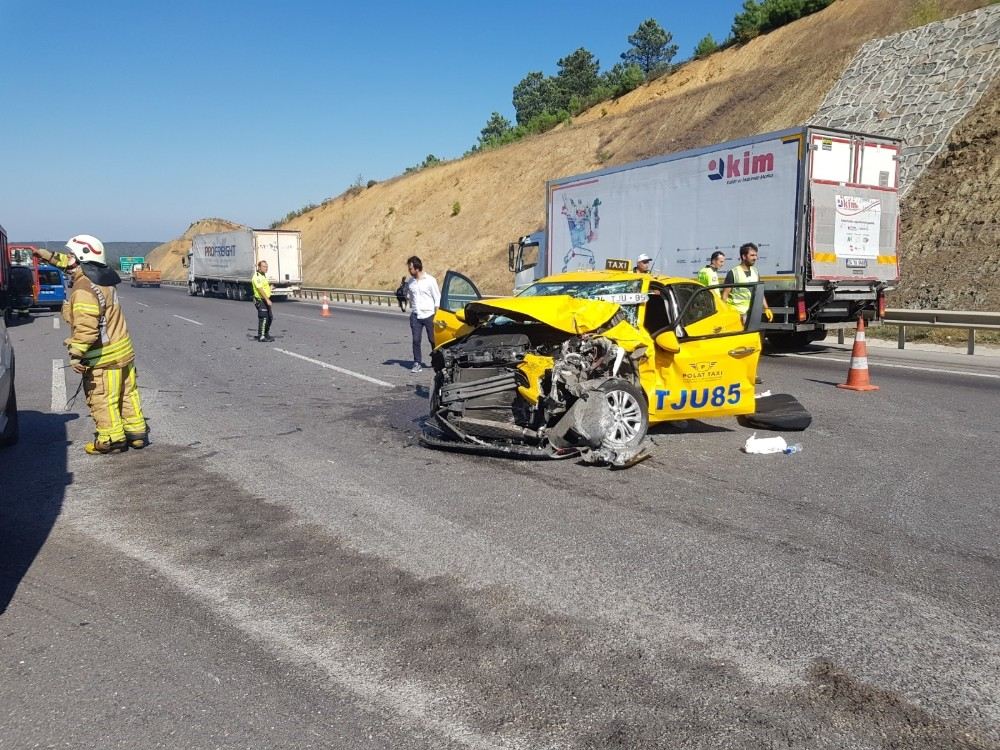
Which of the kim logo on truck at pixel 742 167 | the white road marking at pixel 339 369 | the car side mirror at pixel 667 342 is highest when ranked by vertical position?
the kim logo on truck at pixel 742 167

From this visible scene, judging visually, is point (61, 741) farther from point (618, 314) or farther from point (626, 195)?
point (626, 195)

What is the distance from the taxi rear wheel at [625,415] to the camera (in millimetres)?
6492

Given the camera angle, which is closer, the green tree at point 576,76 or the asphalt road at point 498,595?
the asphalt road at point 498,595

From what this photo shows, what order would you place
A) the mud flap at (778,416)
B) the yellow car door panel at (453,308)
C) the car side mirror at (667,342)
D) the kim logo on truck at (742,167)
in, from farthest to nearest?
the kim logo on truck at (742,167), the mud flap at (778,416), the yellow car door panel at (453,308), the car side mirror at (667,342)

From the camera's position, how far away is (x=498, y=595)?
3941mm

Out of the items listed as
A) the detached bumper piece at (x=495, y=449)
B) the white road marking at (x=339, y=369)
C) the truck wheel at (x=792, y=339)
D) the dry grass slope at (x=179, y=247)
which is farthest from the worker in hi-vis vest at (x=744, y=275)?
the dry grass slope at (x=179, y=247)

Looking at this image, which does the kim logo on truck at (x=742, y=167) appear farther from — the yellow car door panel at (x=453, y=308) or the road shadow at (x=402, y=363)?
the yellow car door panel at (x=453, y=308)

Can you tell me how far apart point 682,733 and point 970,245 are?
2152 cm

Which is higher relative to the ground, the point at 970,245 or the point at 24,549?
the point at 970,245

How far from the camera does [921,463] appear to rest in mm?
6516

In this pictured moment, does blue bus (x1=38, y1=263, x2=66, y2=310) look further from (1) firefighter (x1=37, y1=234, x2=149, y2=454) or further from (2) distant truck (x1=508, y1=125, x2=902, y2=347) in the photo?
(1) firefighter (x1=37, y1=234, x2=149, y2=454)

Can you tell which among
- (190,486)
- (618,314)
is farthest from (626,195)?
(190,486)

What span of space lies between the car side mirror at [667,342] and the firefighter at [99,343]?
4.38 m

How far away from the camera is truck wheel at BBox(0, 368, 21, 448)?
272 inches
